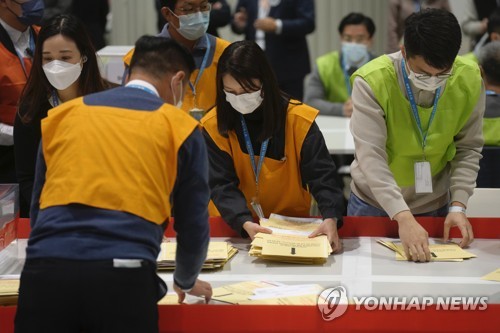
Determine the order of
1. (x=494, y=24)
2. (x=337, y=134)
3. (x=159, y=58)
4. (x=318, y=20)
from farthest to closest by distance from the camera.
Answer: (x=318, y=20) → (x=494, y=24) → (x=337, y=134) → (x=159, y=58)

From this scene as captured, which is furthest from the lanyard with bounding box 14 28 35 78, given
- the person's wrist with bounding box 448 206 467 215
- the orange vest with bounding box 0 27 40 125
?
the person's wrist with bounding box 448 206 467 215

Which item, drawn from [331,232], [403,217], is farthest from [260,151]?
[403,217]

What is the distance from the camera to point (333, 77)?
233 inches

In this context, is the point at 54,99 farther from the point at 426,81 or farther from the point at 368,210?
the point at 426,81

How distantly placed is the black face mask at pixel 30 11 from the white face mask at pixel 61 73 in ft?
2.27

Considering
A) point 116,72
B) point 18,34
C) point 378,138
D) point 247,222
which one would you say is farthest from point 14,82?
point 378,138

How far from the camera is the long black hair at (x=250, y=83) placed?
2994 millimetres

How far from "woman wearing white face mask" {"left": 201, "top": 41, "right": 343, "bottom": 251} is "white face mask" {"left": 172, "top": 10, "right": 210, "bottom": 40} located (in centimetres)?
73

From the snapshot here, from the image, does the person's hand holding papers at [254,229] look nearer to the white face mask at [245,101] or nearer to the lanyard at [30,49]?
the white face mask at [245,101]

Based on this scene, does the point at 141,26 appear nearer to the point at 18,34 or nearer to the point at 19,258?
the point at 18,34

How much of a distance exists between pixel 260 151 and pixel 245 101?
207mm

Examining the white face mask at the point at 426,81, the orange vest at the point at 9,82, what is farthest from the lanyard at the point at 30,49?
the white face mask at the point at 426,81

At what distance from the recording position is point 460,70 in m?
3.05

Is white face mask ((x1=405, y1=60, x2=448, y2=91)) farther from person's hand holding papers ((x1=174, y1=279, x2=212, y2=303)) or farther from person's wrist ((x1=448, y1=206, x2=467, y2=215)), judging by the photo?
person's hand holding papers ((x1=174, y1=279, x2=212, y2=303))
